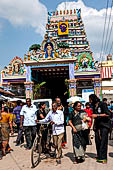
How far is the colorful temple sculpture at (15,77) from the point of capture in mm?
23191

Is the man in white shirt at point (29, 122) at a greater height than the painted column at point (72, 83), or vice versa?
the painted column at point (72, 83)

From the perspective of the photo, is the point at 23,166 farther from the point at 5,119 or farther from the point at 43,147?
the point at 5,119

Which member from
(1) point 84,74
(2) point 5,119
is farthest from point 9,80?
(2) point 5,119

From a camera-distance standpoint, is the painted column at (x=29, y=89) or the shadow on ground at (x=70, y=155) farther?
the painted column at (x=29, y=89)

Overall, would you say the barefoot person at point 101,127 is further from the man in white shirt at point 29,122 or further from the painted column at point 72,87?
the painted column at point 72,87

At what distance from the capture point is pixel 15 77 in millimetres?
23359

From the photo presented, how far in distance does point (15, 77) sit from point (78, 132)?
62.9 ft

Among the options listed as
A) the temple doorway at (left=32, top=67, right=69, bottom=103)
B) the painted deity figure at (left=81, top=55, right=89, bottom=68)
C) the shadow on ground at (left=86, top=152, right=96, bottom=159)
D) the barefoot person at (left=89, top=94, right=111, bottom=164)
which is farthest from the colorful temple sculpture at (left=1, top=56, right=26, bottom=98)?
the barefoot person at (left=89, top=94, right=111, bottom=164)

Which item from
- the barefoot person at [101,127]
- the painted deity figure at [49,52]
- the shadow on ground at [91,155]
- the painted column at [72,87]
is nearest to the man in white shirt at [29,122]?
the shadow on ground at [91,155]

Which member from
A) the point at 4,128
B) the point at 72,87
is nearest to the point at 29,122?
the point at 4,128

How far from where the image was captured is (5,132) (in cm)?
590

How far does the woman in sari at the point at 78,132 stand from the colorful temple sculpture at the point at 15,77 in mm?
18335

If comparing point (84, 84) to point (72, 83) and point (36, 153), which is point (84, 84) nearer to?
point (72, 83)

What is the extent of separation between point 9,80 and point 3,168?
1943 cm
